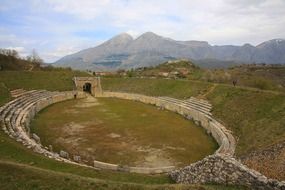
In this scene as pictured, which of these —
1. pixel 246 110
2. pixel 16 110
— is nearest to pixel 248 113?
pixel 246 110

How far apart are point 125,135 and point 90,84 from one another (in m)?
29.8

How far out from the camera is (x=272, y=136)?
21.7 metres

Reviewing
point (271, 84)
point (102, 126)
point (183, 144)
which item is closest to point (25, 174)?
point (183, 144)

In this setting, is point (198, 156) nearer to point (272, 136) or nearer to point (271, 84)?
point (272, 136)

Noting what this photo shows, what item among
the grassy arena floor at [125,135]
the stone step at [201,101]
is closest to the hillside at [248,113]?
the stone step at [201,101]

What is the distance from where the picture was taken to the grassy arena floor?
73.2 feet

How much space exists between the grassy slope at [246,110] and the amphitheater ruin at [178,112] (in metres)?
1.04

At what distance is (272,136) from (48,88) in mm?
36091

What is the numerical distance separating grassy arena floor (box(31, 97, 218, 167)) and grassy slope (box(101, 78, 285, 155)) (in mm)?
2843

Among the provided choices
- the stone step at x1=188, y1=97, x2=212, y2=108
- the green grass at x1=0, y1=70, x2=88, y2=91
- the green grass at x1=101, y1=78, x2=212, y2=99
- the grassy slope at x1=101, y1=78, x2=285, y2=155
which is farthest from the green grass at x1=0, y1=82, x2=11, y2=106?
the stone step at x1=188, y1=97, x2=212, y2=108

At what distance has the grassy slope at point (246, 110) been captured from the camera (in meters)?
22.4

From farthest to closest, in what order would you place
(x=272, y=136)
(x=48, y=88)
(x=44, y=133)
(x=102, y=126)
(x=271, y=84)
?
(x=48, y=88), (x=271, y=84), (x=102, y=126), (x=44, y=133), (x=272, y=136)

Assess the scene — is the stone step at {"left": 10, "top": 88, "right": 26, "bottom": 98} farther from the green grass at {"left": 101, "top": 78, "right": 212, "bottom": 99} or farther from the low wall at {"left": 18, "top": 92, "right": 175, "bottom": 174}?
the green grass at {"left": 101, "top": 78, "right": 212, "bottom": 99}

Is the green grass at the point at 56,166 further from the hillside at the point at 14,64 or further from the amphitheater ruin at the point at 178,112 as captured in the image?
the hillside at the point at 14,64
